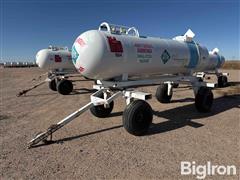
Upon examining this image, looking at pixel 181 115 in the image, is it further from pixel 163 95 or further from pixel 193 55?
pixel 193 55

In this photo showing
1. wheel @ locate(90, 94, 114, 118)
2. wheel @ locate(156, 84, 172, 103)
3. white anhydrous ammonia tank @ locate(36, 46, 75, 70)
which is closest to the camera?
wheel @ locate(90, 94, 114, 118)

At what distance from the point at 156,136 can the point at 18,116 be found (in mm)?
4344

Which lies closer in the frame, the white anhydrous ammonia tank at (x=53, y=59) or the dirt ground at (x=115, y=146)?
the dirt ground at (x=115, y=146)

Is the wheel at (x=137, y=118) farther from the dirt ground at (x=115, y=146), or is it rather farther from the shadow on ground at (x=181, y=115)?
the shadow on ground at (x=181, y=115)

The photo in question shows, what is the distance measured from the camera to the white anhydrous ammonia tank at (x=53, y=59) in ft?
39.2

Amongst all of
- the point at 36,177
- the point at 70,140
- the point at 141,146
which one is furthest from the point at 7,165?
the point at 141,146

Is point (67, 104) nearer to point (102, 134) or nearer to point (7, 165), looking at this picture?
point (102, 134)

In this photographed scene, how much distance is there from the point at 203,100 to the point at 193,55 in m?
1.56

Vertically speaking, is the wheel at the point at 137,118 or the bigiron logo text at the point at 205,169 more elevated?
the wheel at the point at 137,118

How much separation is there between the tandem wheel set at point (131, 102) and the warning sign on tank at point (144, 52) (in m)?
0.61

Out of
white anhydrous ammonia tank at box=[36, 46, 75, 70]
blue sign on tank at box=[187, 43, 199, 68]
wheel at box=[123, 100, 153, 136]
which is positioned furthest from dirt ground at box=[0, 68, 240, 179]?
white anhydrous ammonia tank at box=[36, 46, 75, 70]

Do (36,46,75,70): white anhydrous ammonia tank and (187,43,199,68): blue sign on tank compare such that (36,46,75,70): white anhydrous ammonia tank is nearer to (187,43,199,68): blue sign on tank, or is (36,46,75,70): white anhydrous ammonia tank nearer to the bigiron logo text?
(187,43,199,68): blue sign on tank

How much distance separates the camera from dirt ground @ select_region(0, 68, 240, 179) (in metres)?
3.53

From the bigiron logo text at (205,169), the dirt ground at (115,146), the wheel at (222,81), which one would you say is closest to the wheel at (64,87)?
the dirt ground at (115,146)
